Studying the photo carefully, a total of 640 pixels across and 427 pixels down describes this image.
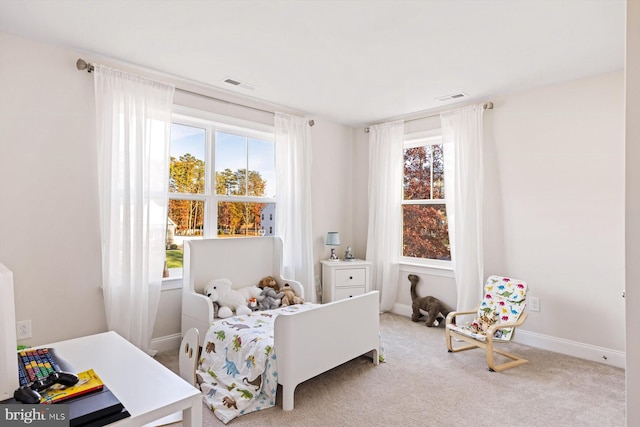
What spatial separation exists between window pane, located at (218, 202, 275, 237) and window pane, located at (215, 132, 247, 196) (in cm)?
16

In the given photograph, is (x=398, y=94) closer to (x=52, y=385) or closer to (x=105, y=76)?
(x=105, y=76)

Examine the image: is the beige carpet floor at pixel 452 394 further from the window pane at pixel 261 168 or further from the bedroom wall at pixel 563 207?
the window pane at pixel 261 168

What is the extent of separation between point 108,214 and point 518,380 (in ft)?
11.4

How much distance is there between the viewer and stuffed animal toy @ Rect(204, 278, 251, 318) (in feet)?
10.2

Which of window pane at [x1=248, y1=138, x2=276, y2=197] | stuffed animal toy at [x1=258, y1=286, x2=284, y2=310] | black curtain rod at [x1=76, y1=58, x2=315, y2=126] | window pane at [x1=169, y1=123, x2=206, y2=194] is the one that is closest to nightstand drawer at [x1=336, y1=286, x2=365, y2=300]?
stuffed animal toy at [x1=258, y1=286, x2=284, y2=310]

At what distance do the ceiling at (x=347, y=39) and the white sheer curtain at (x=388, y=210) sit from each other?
3.50ft

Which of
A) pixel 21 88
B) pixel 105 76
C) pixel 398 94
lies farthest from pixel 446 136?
pixel 21 88

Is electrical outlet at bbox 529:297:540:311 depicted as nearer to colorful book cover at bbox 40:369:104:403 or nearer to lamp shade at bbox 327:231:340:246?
lamp shade at bbox 327:231:340:246

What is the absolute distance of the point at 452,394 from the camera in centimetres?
251

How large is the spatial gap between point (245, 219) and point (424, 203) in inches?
87.0

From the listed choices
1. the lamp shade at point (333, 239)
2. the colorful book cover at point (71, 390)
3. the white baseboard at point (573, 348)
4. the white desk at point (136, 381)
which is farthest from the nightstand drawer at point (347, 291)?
the colorful book cover at point (71, 390)

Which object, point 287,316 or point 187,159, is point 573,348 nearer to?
point 287,316

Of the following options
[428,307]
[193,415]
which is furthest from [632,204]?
[428,307]

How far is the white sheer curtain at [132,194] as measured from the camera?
2826mm
